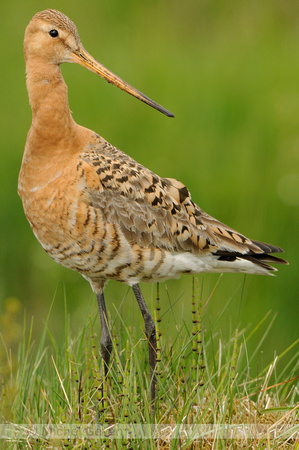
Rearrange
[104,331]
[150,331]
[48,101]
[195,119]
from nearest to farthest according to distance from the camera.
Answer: [48,101] → [150,331] → [104,331] → [195,119]

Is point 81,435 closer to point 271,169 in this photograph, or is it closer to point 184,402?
point 184,402

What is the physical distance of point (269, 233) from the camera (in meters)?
7.78

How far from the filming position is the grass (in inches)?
164

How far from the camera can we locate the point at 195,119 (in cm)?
920

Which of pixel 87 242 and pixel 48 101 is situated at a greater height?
pixel 48 101

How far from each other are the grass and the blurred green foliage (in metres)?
1.71

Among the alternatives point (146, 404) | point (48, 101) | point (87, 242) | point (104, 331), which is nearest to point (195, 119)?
point (104, 331)

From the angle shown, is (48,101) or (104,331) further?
(104,331)

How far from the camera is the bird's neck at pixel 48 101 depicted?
4578 millimetres

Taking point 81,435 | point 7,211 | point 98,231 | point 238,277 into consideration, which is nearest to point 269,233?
point 238,277

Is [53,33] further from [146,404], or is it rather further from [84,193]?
[146,404]

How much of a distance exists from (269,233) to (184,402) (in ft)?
11.6

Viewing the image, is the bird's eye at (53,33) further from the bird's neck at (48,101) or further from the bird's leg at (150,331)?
the bird's leg at (150,331)

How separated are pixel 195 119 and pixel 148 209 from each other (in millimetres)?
4538
